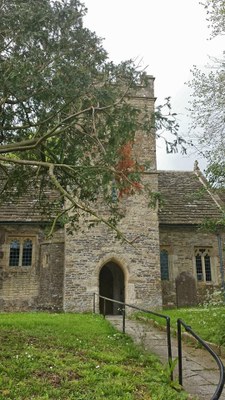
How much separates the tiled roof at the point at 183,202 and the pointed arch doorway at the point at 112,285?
3417mm

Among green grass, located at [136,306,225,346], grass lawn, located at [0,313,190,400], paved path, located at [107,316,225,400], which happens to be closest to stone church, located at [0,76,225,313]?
green grass, located at [136,306,225,346]

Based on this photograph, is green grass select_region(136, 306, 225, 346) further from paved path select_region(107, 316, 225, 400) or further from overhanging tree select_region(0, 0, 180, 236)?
overhanging tree select_region(0, 0, 180, 236)

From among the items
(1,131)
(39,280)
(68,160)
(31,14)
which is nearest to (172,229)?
(39,280)

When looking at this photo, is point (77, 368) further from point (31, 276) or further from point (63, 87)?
point (31, 276)

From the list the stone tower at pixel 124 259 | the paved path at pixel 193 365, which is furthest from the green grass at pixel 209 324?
the stone tower at pixel 124 259

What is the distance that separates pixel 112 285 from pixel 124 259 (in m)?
3.55

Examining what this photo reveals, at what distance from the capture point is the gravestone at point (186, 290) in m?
18.0

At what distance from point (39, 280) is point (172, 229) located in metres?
7.01

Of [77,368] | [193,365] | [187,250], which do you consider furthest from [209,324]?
[187,250]

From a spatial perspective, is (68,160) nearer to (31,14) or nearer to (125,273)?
(31,14)

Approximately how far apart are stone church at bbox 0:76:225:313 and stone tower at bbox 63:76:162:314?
4cm

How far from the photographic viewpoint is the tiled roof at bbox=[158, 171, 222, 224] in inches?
750

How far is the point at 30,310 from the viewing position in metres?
17.0

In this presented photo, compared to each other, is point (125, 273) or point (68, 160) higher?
point (68, 160)
